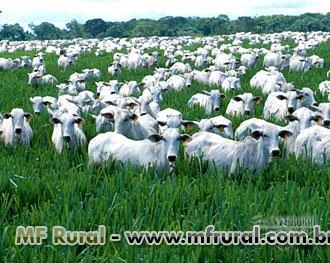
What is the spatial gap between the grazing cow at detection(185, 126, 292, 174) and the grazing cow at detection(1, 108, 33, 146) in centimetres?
242

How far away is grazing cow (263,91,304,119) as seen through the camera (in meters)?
9.63

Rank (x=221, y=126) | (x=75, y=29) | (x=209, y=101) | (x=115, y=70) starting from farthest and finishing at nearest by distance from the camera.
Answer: (x=75, y=29) → (x=115, y=70) → (x=209, y=101) → (x=221, y=126)

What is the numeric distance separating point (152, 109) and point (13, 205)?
540 centimetres

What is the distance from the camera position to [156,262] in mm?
3486

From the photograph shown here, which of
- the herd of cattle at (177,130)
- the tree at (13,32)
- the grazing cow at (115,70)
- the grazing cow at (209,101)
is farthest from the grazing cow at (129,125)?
the tree at (13,32)

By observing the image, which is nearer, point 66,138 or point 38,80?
point 66,138

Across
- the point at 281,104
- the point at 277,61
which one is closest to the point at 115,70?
the point at 277,61

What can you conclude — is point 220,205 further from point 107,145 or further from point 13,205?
point 107,145

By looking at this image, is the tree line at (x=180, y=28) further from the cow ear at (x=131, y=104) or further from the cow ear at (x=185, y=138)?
the cow ear at (x=185, y=138)

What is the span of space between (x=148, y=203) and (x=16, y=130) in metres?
3.48

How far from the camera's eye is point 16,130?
25.2ft

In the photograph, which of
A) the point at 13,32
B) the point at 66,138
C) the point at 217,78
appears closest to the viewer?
the point at 66,138

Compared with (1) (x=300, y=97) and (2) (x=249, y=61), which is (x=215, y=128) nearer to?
(1) (x=300, y=97)

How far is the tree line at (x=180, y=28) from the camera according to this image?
2334 inches
